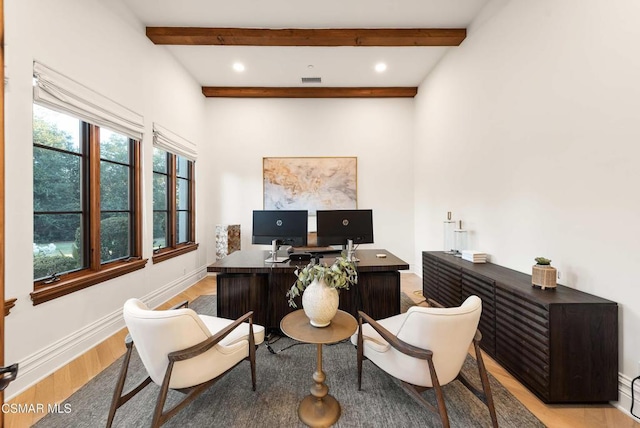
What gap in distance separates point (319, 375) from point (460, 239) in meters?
2.75

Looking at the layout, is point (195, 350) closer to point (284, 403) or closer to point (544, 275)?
point (284, 403)

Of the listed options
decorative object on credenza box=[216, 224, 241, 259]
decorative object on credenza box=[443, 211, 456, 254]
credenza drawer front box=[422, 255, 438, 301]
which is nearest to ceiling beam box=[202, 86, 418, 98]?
decorative object on credenza box=[216, 224, 241, 259]

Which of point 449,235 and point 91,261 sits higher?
point 449,235

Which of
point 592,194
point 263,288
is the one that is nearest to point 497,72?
point 592,194

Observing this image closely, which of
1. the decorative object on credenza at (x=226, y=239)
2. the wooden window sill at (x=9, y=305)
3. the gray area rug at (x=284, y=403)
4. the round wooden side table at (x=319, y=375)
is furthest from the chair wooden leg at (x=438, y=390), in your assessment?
the decorative object on credenza at (x=226, y=239)

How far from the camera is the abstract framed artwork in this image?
16.9ft

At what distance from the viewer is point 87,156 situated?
256 centimetres

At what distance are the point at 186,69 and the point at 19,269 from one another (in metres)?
3.79

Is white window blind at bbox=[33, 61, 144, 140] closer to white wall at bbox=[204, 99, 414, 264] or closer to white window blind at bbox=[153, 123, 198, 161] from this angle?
white window blind at bbox=[153, 123, 198, 161]

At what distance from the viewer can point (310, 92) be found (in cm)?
503

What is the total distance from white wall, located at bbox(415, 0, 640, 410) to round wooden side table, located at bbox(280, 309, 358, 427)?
1852mm

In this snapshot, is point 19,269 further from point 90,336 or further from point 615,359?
point 615,359

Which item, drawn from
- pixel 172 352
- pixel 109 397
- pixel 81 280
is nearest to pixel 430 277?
pixel 172 352

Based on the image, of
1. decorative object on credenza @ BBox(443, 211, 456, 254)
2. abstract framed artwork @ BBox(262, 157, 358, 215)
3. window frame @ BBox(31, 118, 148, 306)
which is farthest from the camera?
abstract framed artwork @ BBox(262, 157, 358, 215)
